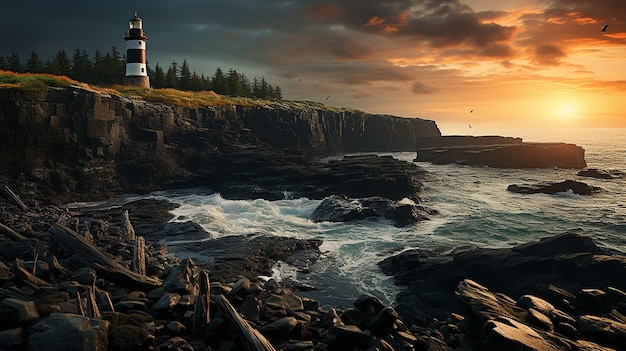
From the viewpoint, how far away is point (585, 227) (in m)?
39.0

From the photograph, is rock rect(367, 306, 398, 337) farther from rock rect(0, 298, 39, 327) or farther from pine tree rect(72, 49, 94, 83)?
pine tree rect(72, 49, 94, 83)

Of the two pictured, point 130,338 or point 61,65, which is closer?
point 130,338

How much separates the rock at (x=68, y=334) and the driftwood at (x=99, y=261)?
11.5ft

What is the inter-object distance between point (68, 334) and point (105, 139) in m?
49.6

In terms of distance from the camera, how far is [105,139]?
51625 mm

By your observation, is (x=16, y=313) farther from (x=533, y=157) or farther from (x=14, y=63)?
(x=533, y=157)

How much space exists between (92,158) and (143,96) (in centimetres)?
1788

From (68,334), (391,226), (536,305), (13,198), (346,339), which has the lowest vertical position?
(391,226)

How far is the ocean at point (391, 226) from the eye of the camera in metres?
24.2

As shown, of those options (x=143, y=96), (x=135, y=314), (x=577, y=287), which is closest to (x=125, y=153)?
(x=143, y=96)

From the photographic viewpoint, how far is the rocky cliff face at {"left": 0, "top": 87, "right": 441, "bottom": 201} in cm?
4397

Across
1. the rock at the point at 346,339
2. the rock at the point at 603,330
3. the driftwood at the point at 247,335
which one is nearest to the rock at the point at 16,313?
the driftwood at the point at 247,335

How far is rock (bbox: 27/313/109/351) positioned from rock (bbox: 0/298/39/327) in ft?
2.27

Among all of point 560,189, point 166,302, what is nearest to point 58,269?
point 166,302
